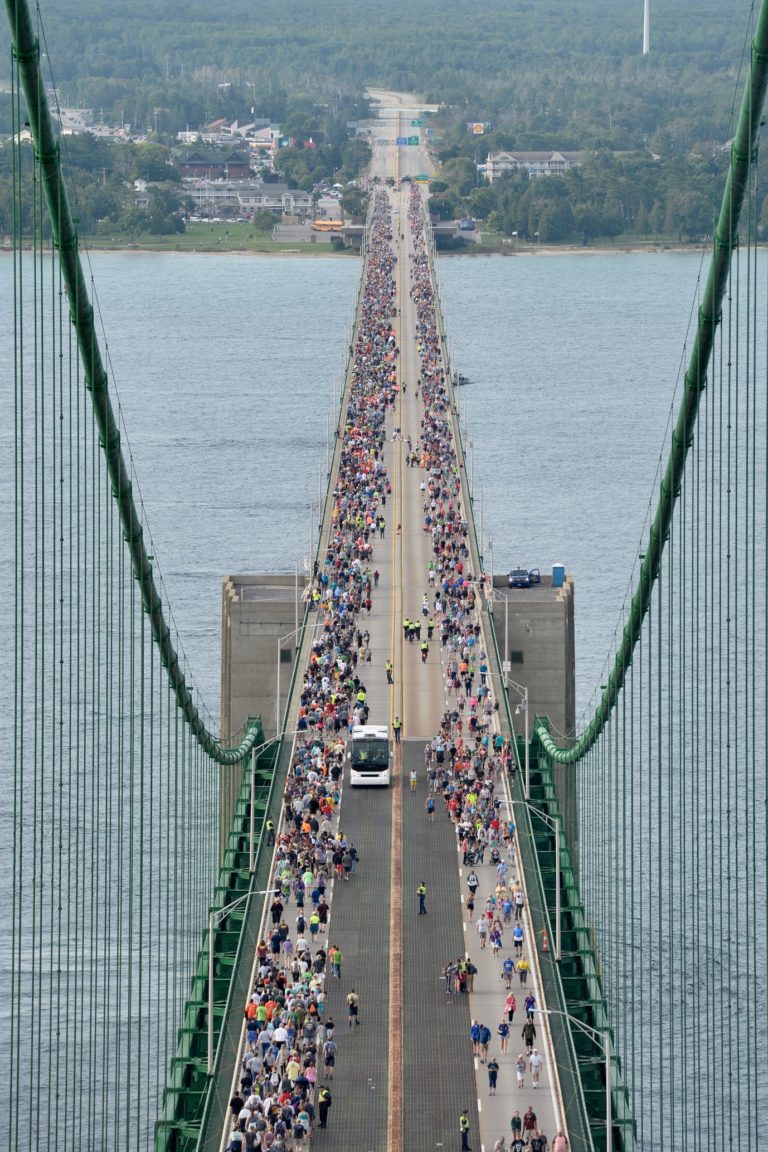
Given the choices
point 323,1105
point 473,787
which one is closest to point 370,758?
point 473,787

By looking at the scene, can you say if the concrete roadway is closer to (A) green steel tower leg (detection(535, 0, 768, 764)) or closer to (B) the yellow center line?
(B) the yellow center line

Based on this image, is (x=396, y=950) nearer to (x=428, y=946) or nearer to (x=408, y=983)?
(x=428, y=946)

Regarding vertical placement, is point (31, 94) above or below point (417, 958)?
above

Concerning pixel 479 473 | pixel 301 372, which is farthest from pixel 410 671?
pixel 301 372

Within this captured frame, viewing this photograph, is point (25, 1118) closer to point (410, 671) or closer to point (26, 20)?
point (410, 671)

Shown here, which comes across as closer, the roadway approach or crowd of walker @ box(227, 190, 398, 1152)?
crowd of walker @ box(227, 190, 398, 1152)

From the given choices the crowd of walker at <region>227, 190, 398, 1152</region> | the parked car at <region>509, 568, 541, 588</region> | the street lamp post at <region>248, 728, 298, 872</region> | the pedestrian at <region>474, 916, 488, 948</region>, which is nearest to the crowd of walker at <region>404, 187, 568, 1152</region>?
the pedestrian at <region>474, 916, 488, 948</region>
